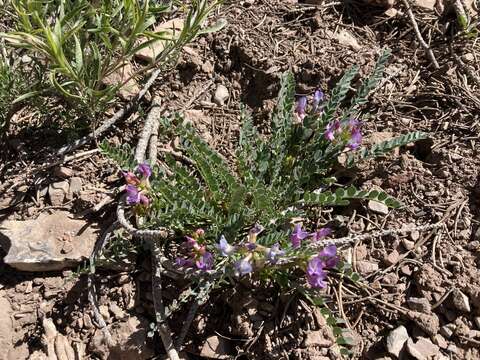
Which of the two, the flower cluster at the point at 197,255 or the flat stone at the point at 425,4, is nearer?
the flower cluster at the point at 197,255

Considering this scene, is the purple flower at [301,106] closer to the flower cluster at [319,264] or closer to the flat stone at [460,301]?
the flower cluster at [319,264]

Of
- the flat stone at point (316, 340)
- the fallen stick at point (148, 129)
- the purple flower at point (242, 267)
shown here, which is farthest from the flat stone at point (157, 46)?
the flat stone at point (316, 340)

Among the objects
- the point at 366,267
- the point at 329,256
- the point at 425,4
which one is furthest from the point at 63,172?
the point at 425,4

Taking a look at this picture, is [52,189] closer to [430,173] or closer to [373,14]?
[430,173]

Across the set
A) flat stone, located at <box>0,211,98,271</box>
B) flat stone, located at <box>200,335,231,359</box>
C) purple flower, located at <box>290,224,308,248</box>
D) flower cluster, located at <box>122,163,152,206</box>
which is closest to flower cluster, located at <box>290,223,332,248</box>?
purple flower, located at <box>290,224,308,248</box>

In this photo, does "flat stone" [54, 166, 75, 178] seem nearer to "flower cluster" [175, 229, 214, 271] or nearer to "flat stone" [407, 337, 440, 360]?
"flower cluster" [175, 229, 214, 271]

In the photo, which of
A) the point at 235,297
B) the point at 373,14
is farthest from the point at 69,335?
the point at 373,14
